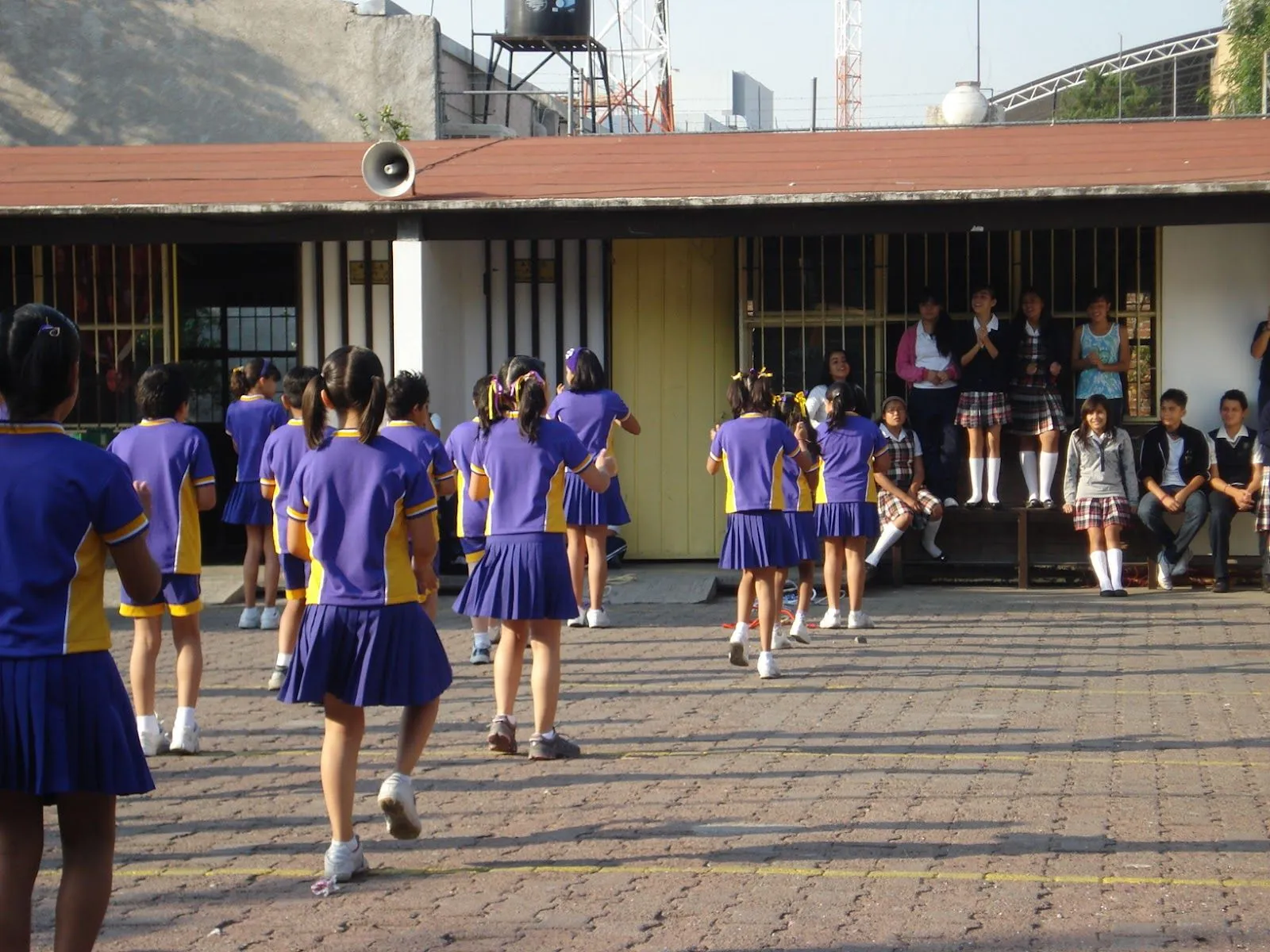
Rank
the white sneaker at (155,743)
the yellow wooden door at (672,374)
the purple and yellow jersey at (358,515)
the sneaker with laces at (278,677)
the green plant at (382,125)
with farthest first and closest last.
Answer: the green plant at (382,125) < the yellow wooden door at (672,374) < the sneaker with laces at (278,677) < the white sneaker at (155,743) < the purple and yellow jersey at (358,515)

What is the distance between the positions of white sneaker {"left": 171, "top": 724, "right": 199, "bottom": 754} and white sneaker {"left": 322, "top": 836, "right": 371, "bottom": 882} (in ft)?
8.29

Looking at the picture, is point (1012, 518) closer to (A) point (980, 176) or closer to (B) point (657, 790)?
(A) point (980, 176)

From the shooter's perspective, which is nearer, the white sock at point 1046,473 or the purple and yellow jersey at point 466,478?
the purple and yellow jersey at point 466,478

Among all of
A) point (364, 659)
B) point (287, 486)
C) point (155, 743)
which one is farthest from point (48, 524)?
point (287, 486)

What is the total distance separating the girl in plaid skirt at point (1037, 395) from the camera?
14742 millimetres

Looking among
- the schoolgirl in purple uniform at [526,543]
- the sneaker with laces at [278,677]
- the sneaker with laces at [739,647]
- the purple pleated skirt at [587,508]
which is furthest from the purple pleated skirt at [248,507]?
the schoolgirl in purple uniform at [526,543]

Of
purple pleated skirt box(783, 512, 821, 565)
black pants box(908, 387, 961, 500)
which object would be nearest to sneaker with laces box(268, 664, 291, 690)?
purple pleated skirt box(783, 512, 821, 565)

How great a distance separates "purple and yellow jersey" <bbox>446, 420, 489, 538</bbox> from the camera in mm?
10102

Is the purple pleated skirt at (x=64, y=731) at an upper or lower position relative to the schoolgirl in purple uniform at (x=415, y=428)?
lower

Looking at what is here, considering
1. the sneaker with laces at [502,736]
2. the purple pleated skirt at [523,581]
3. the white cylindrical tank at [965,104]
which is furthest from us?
the white cylindrical tank at [965,104]

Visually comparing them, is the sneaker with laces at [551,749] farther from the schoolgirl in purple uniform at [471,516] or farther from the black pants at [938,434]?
the black pants at [938,434]

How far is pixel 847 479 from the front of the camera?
11953 mm

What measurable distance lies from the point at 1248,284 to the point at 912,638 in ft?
17.8

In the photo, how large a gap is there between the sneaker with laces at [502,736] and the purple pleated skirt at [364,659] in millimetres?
1957
